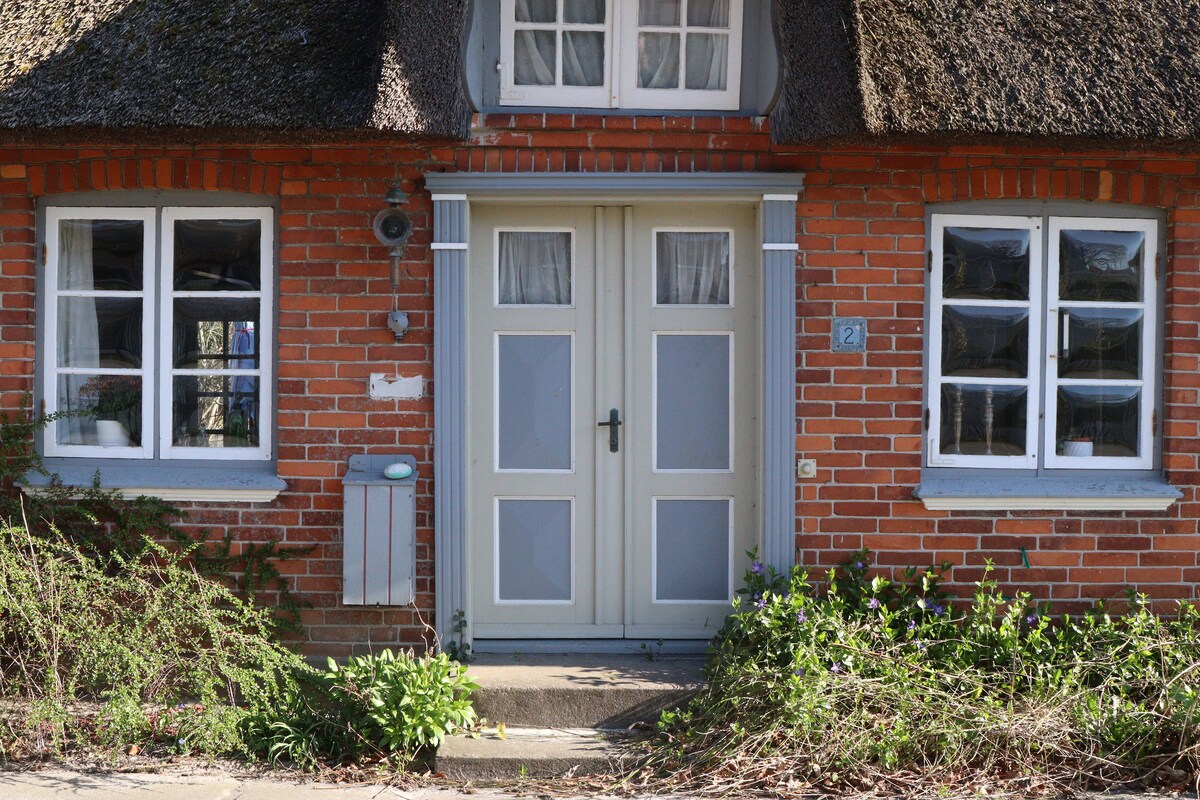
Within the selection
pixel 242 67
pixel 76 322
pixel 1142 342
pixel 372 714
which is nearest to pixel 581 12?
pixel 242 67

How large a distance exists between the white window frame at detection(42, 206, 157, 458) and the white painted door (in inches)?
60.8

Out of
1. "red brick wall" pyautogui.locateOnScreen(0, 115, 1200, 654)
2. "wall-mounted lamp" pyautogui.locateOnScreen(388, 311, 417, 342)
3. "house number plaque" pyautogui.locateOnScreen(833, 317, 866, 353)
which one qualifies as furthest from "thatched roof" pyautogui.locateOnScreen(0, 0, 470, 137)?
"house number plaque" pyautogui.locateOnScreen(833, 317, 866, 353)

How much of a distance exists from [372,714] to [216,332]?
202 cm

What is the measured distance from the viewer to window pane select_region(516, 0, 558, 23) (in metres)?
5.27

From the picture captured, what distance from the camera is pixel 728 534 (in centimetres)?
541

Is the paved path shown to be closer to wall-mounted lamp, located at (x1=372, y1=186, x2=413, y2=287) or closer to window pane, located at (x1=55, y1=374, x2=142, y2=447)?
window pane, located at (x1=55, y1=374, x2=142, y2=447)

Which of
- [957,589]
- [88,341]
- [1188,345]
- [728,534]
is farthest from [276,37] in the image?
[1188,345]

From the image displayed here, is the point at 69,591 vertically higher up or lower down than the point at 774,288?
lower down

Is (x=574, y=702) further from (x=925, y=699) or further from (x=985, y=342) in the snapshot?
(x=985, y=342)

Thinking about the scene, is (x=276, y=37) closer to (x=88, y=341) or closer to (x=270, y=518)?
(x=88, y=341)

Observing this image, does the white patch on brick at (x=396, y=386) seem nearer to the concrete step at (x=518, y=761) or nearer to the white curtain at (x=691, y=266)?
the white curtain at (x=691, y=266)

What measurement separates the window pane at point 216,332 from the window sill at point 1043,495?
128 inches

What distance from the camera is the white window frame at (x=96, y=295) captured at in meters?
5.32

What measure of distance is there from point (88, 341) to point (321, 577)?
64.6 inches
